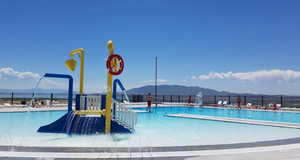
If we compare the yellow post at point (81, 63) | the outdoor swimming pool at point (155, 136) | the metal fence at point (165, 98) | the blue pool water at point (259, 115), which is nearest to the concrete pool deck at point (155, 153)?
the outdoor swimming pool at point (155, 136)

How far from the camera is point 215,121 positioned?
13359 mm

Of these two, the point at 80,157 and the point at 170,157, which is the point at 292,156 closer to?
the point at 170,157

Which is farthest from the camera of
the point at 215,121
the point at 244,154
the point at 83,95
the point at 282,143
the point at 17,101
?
the point at 17,101

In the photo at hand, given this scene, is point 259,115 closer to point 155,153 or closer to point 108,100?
point 108,100

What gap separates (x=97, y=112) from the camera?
343 inches

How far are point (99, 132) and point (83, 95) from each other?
1.38 meters

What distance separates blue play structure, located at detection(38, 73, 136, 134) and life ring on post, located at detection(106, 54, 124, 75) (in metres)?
0.84

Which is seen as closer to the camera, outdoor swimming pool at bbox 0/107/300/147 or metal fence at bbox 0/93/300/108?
outdoor swimming pool at bbox 0/107/300/147

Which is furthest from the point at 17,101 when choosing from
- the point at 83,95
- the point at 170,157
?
the point at 170,157

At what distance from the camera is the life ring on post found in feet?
27.5

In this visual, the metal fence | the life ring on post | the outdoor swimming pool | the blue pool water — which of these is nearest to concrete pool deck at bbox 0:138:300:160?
the outdoor swimming pool

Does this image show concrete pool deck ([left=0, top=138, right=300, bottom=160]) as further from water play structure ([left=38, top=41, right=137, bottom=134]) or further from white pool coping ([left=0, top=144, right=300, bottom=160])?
water play structure ([left=38, top=41, right=137, bottom=134])

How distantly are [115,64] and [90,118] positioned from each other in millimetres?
1928

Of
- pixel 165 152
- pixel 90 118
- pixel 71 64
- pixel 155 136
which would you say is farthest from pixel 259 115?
pixel 165 152
